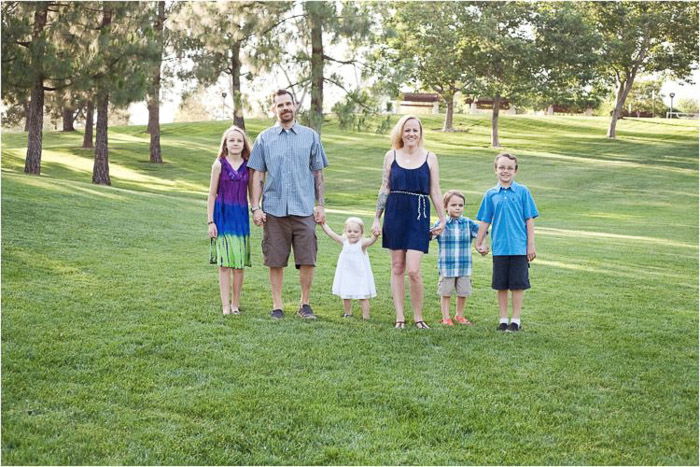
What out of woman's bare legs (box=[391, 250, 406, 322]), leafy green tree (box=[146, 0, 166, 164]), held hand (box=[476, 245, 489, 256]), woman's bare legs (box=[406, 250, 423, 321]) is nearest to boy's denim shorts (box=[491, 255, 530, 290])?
held hand (box=[476, 245, 489, 256])

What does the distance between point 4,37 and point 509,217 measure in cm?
1734

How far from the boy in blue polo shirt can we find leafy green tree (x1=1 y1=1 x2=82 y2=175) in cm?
1689

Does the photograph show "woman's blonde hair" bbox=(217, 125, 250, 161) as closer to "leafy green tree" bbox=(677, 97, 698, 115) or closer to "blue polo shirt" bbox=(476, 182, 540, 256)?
"blue polo shirt" bbox=(476, 182, 540, 256)

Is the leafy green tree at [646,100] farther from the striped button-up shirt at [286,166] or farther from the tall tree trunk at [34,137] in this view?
the striped button-up shirt at [286,166]

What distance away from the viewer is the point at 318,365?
17.6ft

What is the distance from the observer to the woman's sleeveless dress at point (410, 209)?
21.7ft

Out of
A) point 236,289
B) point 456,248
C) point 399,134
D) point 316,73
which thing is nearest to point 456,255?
point 456,248

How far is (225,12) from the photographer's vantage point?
80.0 ft

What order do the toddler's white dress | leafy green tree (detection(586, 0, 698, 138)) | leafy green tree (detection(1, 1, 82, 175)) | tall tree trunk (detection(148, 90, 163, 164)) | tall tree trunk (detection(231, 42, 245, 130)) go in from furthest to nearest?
1. leafy green tree (detection(586, 0, 698, 138))
2. tall tree trunk (detection(148, 90, 163, 164))
3. tall tree trunk (detection(231, 42, 245, 130))
4. leafy green tree (detection(1, 1, 82, 175))
5. the toddler's white dress

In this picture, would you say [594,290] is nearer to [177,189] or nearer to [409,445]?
[409,445]

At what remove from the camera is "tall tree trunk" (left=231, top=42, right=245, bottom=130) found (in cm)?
2514

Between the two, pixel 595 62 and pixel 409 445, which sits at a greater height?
pixel 595 62

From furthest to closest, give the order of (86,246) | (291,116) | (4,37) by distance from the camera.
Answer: (4,37) < (86,246) < (291,116)

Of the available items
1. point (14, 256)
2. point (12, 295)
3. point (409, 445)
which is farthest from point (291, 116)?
point (14, 256)
